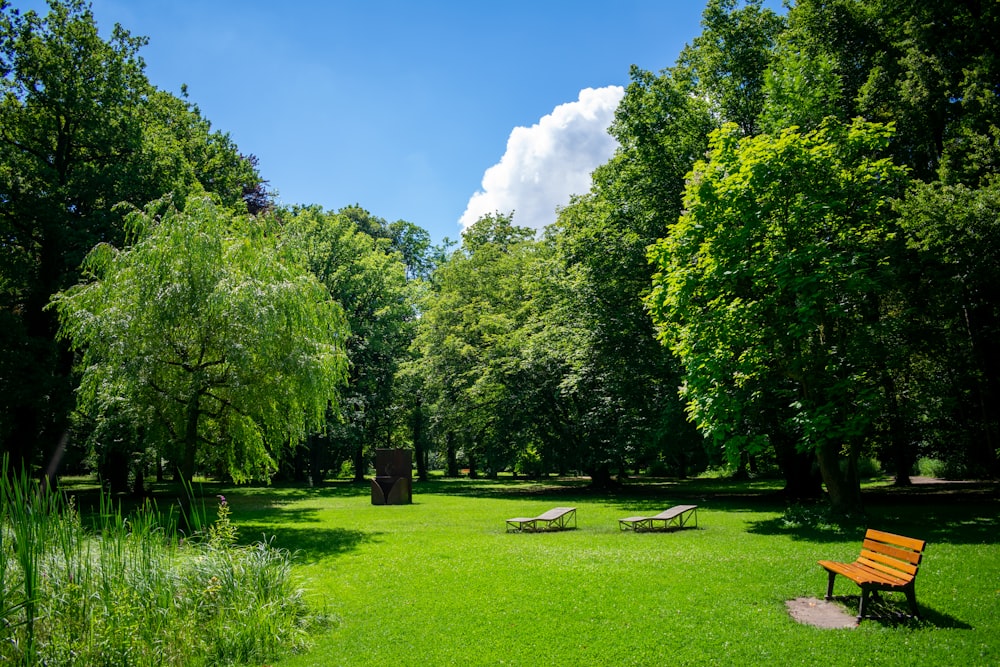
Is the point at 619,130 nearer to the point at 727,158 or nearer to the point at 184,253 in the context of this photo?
the point at 727,158

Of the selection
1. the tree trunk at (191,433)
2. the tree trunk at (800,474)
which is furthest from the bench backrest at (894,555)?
the tree trunk at (800,474)

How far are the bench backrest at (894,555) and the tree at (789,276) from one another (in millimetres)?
6252

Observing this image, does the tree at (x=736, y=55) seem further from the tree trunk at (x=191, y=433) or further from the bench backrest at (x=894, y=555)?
the tree trunk at (x=191, y=433)

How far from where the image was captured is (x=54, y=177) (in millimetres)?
20641

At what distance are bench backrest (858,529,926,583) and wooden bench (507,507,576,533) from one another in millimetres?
8155

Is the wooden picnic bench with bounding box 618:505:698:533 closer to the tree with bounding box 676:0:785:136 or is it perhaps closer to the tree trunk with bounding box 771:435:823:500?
the tree trunk with bounding box 771:435:823:500

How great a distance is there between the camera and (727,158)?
15.0 metres

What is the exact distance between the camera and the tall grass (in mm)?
5441

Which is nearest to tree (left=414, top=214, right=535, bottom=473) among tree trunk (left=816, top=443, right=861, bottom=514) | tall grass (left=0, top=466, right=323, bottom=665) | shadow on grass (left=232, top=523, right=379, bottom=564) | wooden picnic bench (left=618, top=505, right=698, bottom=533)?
wooden picnic bench (left=618, top=505, right=698, bottom=533)

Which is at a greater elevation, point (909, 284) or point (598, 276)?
point (598, 276)

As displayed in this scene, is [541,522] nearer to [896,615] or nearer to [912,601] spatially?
[896,615]

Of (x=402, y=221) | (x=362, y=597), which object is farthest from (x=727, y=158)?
(x=402, y=221)

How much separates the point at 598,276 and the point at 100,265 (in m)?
17.0

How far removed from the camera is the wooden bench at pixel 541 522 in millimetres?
14969
